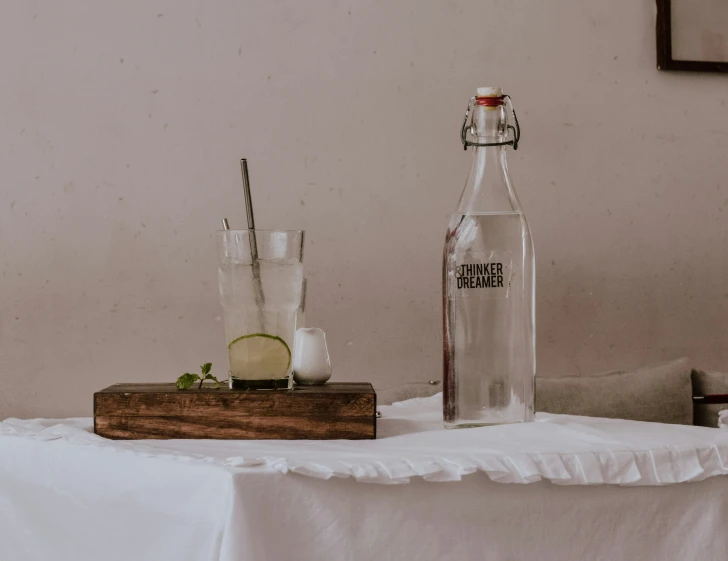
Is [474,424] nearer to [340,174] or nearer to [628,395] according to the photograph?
[628,395]

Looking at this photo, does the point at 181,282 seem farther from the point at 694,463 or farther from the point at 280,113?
the point at 694,463

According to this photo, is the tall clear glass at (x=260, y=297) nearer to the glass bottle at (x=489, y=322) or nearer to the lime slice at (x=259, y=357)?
the lime slice at (x=259, y=357)

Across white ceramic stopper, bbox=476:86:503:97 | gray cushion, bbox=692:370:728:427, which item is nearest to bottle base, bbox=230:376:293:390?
white ceramic stopper, bbox=476:86:503:97

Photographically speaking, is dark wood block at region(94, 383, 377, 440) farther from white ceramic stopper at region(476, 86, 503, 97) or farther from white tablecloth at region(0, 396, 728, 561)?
white ceramic stopper at region(476, 86, 503, 97)

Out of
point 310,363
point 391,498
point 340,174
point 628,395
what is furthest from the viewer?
point 340,174

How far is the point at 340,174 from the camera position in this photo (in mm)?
1630

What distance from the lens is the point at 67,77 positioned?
1.55 metres

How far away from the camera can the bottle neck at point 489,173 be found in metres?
0.88

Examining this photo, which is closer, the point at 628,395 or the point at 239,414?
the point at 239,414

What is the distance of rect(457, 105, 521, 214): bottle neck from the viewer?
88 centimetres

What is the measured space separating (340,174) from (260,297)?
83 centimetres

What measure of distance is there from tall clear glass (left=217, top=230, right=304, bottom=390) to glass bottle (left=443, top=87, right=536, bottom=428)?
0.54 ft

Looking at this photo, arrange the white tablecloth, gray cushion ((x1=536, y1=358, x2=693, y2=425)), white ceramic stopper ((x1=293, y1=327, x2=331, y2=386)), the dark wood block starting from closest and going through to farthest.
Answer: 1. the white tablecloth
2. the dark wood block
3. white ceramic stopper ((x1=293, y1=327, x2=331, y2=386))
4. gray cushion ((x1=536, y1=358, x2=693, y2=425))

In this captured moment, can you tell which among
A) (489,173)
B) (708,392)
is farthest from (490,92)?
(708,392)
